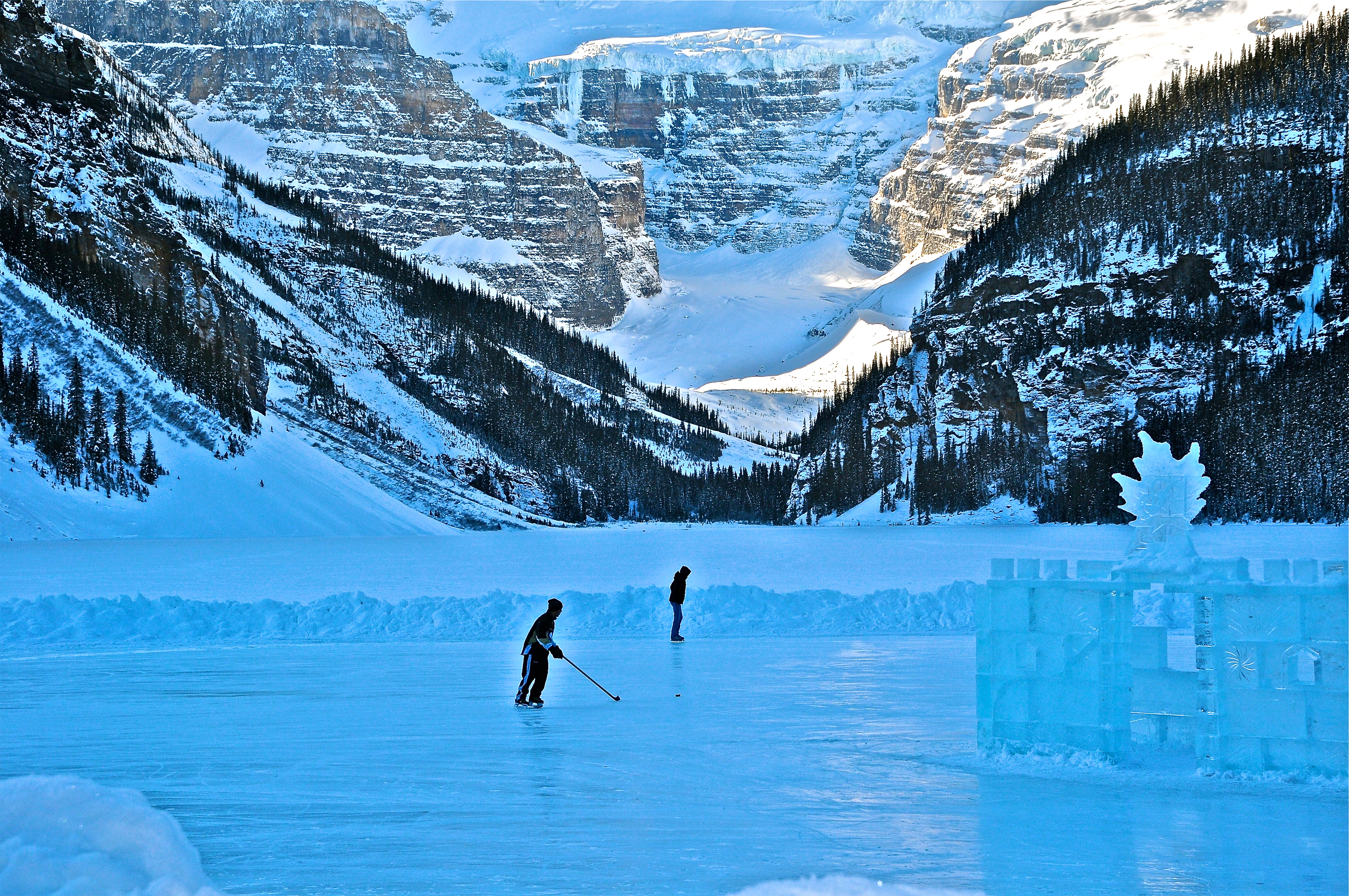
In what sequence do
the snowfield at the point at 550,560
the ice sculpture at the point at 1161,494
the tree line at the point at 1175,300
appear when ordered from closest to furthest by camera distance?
the ice sculpture at the point at 1161,494
the snowfield at the point at 550,560
the tree line at the point at 1175,300

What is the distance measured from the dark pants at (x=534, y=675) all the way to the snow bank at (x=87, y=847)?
9.92 meters

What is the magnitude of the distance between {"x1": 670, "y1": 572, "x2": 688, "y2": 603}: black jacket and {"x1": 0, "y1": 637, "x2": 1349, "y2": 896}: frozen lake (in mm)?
6895

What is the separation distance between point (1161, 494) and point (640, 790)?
10.4m

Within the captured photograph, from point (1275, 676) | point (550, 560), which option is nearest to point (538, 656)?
point (1275, 676)

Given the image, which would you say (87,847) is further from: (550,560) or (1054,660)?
(550,560)

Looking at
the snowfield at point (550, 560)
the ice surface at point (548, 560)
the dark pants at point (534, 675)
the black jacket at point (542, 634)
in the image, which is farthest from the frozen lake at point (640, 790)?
the ice surface at point (548, 560)

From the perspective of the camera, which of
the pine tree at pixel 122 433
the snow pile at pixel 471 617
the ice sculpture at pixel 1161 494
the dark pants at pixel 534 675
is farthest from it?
the pine tree at pixel 122 433

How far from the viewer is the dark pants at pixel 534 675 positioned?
25.7 metres

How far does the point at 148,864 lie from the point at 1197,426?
143 m

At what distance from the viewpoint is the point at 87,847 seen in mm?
13945

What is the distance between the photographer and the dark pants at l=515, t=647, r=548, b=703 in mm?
25734

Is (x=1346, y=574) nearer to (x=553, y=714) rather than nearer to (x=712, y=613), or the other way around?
(x=553, y=714)

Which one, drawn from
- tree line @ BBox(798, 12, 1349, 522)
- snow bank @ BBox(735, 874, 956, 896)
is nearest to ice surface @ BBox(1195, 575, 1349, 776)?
snow bank @ BBox(735, 874, 956, 896)

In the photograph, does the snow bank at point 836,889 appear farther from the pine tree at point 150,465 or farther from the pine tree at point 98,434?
the pine tree at point 150,465
